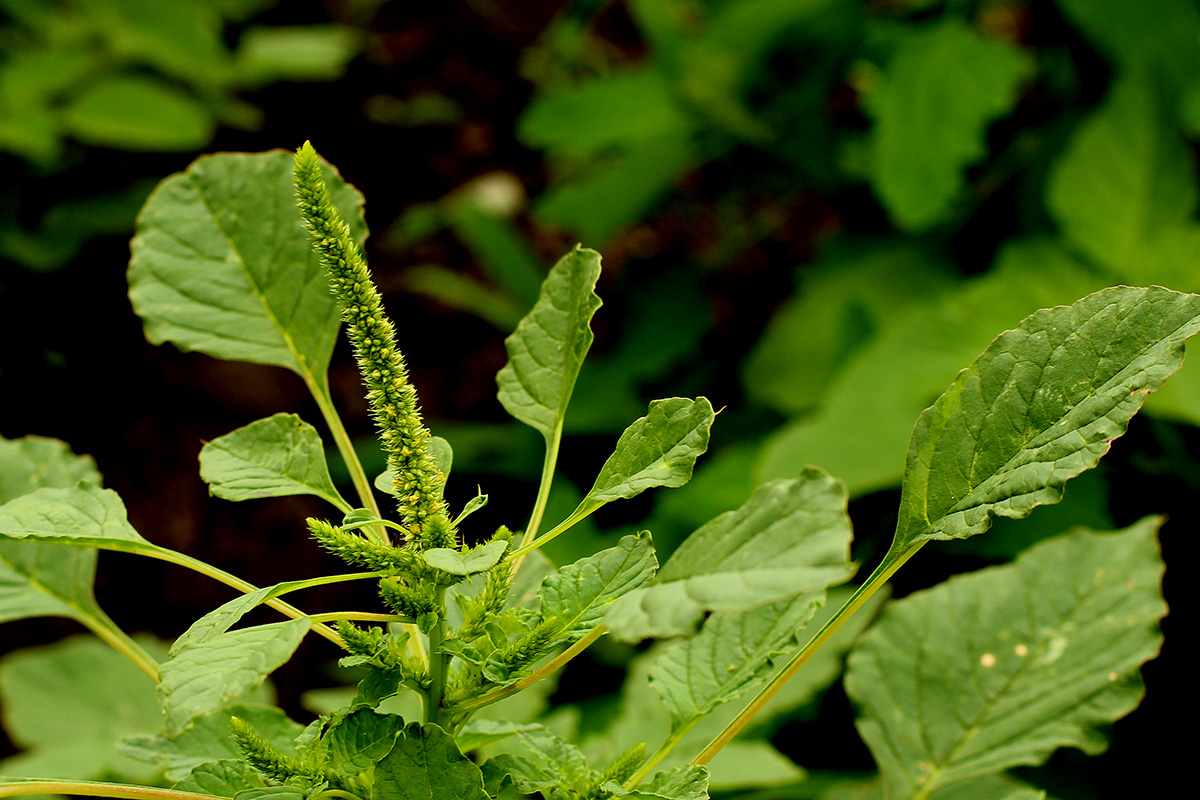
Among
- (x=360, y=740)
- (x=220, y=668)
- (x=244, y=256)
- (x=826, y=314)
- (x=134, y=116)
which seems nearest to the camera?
(x=220, y=668)

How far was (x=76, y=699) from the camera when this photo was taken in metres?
1.38

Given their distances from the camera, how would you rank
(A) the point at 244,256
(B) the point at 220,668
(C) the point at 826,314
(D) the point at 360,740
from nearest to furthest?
1. (B) the point at 220,668
2. (D) the point at 360,740
3. (A) the point at 244,256
4. (C) the point at 826,314

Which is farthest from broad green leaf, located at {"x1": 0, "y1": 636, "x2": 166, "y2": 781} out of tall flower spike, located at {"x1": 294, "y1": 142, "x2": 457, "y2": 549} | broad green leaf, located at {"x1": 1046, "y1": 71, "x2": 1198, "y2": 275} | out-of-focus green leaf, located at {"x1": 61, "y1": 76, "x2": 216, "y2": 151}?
broad green leaf, located at {"x1": 1046, "y1": 71, "x2": 1198, "y2": 275}

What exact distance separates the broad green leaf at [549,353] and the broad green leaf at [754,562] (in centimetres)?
21

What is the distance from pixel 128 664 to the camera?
1.38 meters

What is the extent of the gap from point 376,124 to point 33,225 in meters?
1.17

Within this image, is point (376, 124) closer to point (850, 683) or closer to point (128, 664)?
point (128, 664)

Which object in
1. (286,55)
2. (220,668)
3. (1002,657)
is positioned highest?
(286,55)

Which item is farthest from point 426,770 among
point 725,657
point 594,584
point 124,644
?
point 124,644

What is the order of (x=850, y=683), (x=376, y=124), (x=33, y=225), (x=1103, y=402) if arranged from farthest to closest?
(x=376, y=124), (x=33, y=225), (x=850, y=683), (x=1103, y=402)

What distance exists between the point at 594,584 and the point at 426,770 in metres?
0.15

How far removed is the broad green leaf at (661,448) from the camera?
595mm

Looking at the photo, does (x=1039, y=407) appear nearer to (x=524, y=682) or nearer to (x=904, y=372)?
(x=524, y=682)

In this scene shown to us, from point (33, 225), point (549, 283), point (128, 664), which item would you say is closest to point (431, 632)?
point (549, 283)
